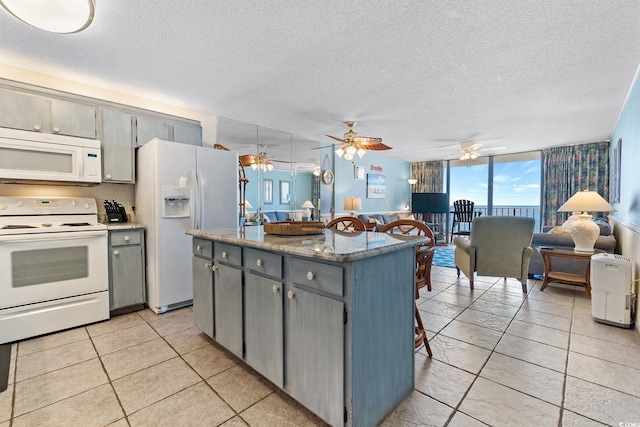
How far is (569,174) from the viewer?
6.44 m

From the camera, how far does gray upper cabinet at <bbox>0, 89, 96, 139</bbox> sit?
246 cm

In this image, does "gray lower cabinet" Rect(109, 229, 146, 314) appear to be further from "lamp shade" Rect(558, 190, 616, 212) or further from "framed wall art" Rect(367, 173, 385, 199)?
"framed wall art" Rect(367, 173, 385, 199)

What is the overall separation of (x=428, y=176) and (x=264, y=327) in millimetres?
8120

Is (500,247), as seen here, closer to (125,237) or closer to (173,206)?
(173,206)

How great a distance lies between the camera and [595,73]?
2836mm

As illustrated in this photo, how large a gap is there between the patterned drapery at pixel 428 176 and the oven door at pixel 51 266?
8.10m

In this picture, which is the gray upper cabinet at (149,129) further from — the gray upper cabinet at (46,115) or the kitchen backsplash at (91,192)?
the kitchen backsplash at (91,192)

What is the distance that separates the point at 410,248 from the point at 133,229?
2.72 meters

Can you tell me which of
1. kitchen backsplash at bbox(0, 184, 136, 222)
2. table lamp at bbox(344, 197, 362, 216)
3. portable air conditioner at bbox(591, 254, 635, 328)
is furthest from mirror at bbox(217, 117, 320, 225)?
portable air conditioner at bbox(591, 254, 635, 328)

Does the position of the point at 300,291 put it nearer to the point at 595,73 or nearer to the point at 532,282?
the point at 595,73

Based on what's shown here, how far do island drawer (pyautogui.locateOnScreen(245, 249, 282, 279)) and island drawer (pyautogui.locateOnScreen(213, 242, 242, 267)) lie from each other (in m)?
0.10

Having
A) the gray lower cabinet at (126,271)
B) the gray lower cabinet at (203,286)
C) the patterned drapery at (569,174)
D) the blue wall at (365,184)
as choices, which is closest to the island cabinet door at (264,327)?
the gray lower cabinet at (203,286)

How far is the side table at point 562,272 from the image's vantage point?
3342 millimetres

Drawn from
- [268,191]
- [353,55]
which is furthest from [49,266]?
[353,55]
